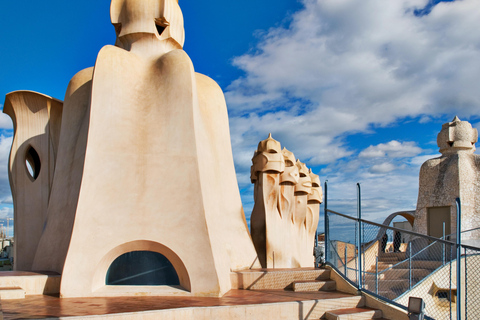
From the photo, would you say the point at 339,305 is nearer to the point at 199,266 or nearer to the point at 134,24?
the point at 199,266

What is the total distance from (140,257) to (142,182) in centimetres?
156

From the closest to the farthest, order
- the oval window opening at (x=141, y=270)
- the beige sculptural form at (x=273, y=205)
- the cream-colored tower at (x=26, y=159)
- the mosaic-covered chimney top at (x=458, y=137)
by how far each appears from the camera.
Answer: the oval window opening at (x=141, y=270) → the cream-colored tower at (x=26, y=159) → the beige sculptural form at (x=273, y=205) → the mosaic-covered chimney top at (x=458, y=137)

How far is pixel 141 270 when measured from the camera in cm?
823

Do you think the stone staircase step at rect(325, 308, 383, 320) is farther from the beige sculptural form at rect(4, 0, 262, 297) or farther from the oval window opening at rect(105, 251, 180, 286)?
the oval window opening at rect(105, 251, 180, 286)

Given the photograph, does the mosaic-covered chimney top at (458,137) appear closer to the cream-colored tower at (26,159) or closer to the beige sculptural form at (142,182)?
the beige sculptural form at (142,182)

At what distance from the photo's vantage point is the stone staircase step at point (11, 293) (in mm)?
7347

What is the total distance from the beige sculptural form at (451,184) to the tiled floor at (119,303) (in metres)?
11.7

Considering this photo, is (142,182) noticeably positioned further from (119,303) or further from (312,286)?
(312,286)

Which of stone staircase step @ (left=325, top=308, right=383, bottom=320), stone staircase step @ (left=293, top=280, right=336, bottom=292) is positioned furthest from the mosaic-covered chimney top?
stone staircase step @ (left=325, top=308, right=383, bottom=320)

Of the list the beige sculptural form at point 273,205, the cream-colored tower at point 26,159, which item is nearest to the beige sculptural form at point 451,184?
the beige sculptural form at point 273,205

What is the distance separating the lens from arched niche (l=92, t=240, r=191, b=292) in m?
7.96

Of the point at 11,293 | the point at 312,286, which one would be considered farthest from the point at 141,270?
the point at 312,286

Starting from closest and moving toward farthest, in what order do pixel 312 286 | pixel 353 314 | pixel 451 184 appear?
pixel 353 314, pixel 312 286, pixel 451 184

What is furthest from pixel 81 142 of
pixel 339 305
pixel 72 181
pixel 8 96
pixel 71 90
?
pixel 339 305
